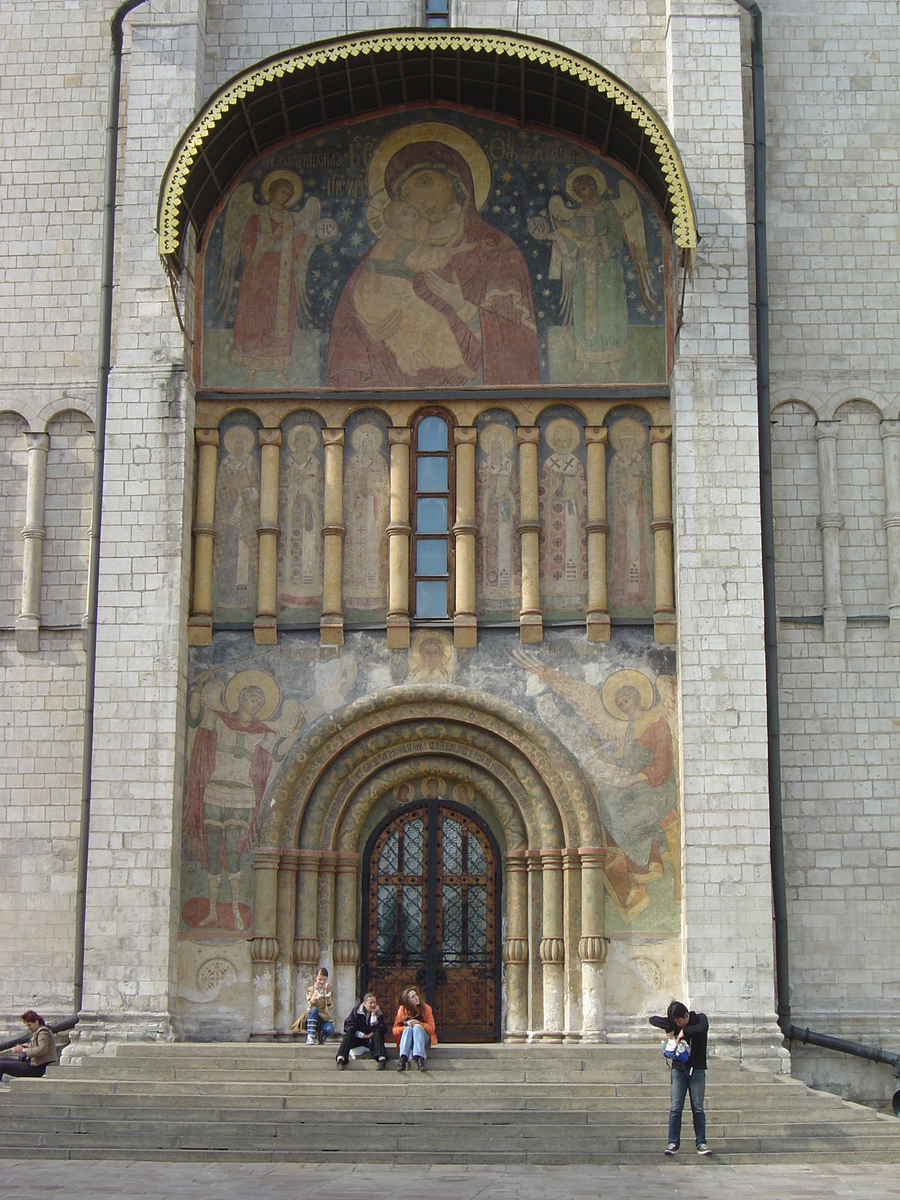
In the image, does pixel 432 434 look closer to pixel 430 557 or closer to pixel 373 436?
pixel 373 436

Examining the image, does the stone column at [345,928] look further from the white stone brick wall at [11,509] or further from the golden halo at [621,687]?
the white stone brick wall at [11,509]

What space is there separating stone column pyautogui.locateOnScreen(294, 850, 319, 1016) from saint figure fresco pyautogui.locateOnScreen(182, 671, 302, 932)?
1.93 feet

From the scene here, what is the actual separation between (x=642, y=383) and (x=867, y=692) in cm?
431

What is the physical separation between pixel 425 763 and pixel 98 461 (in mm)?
5084

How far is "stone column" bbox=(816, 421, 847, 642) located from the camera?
1850cm

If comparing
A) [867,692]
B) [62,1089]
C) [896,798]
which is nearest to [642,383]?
[867,692]

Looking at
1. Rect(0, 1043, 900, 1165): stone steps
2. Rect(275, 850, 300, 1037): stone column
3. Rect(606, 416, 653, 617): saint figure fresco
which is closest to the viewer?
Rect(0, 1043, 900, 1165): stone steps

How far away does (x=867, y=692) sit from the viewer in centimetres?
1836

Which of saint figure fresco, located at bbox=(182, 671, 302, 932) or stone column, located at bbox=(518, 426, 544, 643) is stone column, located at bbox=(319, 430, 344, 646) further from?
stone column, located at bbox=(518, 426, 544, 643)

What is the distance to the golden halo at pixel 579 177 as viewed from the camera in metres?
19.2

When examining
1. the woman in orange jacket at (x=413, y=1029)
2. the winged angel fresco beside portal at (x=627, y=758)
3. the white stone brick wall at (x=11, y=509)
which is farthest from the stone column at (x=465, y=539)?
the white stone brick wall at (x=11, y=509)

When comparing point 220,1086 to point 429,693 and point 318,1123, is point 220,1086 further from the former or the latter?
point 429,693

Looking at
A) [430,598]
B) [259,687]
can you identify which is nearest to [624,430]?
[430,598]

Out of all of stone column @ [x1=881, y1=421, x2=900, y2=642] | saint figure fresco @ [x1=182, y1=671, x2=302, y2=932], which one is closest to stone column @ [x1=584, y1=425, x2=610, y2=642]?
stone column @ [x1=881, y1=421, x2=900, y2=642]
